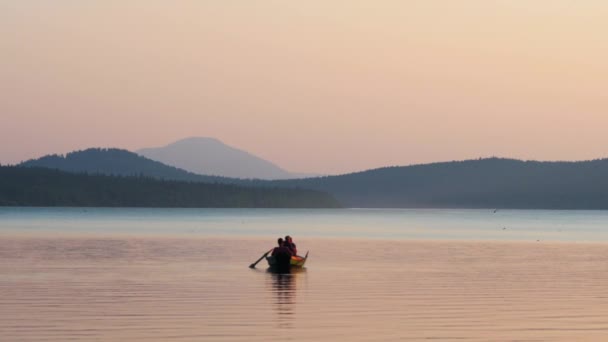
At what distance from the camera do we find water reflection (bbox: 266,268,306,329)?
3716 cm

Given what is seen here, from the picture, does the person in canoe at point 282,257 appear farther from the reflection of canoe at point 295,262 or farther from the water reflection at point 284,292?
the water reflection at point 284,292

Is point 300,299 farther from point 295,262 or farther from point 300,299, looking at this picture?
point 295,262

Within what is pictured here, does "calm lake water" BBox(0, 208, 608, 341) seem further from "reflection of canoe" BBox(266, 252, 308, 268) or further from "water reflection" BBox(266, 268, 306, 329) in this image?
"reflection of canoe" BBox(266, 252, 308, 268)

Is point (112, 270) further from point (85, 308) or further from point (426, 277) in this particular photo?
point (85, 308)

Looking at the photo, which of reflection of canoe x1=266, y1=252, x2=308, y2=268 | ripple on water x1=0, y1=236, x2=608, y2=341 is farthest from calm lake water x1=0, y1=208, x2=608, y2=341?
reflection of canoe x1=266, y1=252, x2=308, y2=268

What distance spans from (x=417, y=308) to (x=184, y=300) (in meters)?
7.57

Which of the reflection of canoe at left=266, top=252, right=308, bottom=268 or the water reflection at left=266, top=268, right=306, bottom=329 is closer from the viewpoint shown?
the water reflection at left=266, top=268, right=306, bottom=329

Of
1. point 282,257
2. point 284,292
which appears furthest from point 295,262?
point 284,292

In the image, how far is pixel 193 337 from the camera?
31.3 m

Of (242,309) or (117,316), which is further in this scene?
Result: (242,309)

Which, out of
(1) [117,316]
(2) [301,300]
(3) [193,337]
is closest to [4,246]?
(2) [301,300]

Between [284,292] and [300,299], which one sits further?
[284,292]

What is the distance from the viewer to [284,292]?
157 ft

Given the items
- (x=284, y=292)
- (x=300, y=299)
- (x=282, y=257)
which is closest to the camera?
(x=300, y=299)
